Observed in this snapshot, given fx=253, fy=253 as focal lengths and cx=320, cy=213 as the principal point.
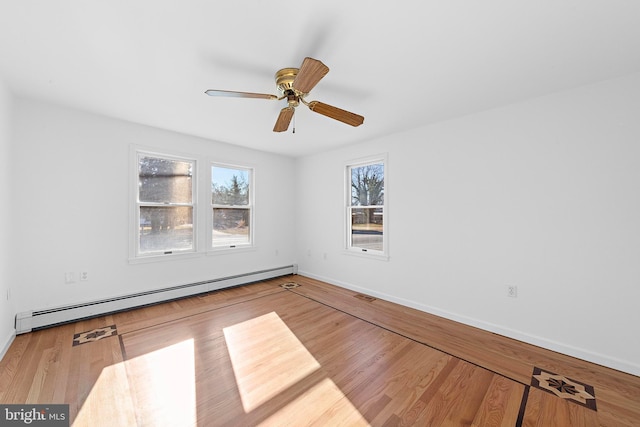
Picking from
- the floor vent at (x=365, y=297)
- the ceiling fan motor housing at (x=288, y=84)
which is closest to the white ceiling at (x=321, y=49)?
the ceiling fan motor housing at (x=288, y=84)

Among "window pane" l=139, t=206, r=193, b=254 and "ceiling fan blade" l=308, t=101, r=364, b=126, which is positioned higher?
"ceiling fan blade" l=308, t=101, r=364, b=126

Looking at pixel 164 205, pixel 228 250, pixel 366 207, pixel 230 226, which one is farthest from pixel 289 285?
pixel 164 205

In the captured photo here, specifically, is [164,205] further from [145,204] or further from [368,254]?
[368,254]

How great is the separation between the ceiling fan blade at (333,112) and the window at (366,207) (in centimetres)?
171

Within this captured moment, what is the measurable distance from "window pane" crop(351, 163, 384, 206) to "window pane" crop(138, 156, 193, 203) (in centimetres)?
269

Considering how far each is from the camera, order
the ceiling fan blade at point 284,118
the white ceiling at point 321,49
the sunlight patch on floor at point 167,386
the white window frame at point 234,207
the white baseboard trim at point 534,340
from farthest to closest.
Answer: the white window frame at point 234,207 < the ceiling fan blade at point 284,118 < the white baseboard trim at point 534,340 < the sunlight patch on floor at point 167,386 < the white ceiling at point 321,49

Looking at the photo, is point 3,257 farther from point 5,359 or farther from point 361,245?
point 361,245

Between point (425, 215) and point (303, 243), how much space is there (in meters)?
2.61

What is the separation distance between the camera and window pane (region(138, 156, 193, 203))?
140 inches

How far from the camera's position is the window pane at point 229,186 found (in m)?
4.29

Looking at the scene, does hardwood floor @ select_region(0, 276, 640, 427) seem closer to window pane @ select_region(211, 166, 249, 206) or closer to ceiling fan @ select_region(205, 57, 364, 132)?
window pane @ select_region(211, 166, 249, 206)

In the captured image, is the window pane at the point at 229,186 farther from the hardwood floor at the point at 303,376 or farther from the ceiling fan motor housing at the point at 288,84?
the ceiling fan motor housing at the point at 288,84

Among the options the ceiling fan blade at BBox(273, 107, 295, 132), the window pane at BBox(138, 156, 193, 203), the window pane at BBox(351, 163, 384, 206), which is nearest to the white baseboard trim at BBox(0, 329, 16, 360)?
the window pane at BBox(138, 156, 193, 203)

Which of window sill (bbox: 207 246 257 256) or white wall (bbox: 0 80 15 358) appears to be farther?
window sill (bbox: 207 246 257 256)
